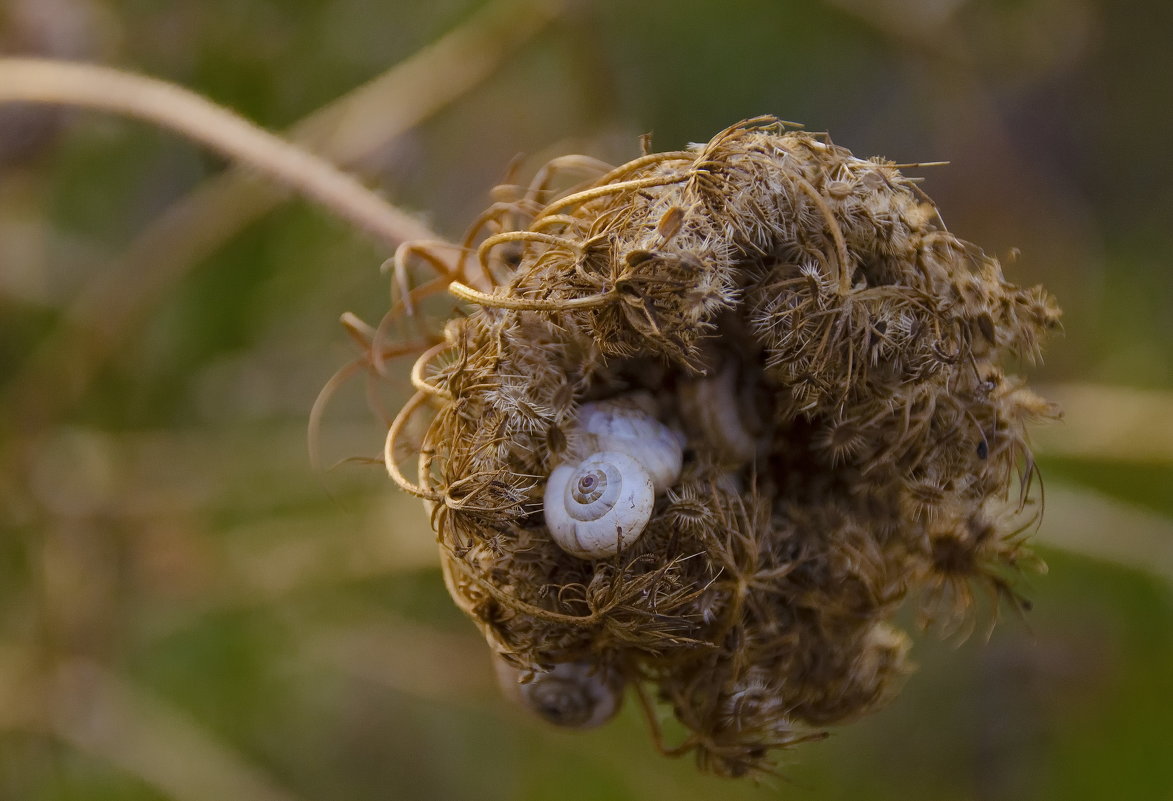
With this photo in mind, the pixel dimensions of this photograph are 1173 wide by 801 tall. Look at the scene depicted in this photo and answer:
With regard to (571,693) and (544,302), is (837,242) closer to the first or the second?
(544,302)

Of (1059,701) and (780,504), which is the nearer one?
(780,504)

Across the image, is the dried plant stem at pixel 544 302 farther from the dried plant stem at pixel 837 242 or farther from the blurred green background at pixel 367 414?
the blurred green background at pixel 367 414

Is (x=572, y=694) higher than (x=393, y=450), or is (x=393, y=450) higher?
→ (x=393, y=450)

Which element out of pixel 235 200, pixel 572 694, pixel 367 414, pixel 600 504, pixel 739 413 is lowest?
pixel 572 694

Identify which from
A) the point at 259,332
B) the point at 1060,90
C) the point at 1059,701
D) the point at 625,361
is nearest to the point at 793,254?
the point at 625,361

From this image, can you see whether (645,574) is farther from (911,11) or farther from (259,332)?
(911,11)

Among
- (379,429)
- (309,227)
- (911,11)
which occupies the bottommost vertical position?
(379,429)

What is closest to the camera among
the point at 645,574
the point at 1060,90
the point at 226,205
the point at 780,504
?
the point at 645,574

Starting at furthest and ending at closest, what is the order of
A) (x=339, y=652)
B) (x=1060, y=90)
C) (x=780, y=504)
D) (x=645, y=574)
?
(x=1060, y=90), (x=339, y=652), (x=780, y=504), (x=645, y=574)

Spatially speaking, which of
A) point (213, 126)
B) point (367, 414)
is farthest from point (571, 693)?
point (367, 414)
